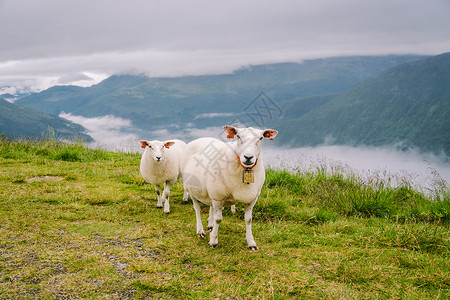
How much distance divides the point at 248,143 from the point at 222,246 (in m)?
1.96

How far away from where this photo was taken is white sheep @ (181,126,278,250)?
5.20 m

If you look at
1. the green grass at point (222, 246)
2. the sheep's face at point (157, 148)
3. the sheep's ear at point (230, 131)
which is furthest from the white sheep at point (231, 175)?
the sheep's face at point (157, 148)

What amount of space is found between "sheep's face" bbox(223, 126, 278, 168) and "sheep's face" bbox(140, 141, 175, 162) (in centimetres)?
261

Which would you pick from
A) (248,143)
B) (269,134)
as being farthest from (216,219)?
(269,134)

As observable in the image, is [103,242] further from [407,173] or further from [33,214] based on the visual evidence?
[407,173]

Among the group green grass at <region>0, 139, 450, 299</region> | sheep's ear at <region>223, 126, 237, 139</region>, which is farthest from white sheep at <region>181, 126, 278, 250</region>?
green grass at <region>0, 139, 450, 299</region>

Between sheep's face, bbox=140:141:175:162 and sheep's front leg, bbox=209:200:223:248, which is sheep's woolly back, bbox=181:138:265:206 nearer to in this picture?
sheep's front leg, bbox=209:200:223:248

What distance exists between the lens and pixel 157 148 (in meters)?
7.72

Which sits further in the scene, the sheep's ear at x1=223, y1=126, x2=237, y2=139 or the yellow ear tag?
the sheep's ear at x1=223, y1=126, x2=237, y2=139

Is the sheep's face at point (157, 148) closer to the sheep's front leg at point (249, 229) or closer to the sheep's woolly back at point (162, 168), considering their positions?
the sheep's woolly back at point (162, 168)

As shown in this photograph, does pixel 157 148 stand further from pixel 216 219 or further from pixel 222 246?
pixel 222 246

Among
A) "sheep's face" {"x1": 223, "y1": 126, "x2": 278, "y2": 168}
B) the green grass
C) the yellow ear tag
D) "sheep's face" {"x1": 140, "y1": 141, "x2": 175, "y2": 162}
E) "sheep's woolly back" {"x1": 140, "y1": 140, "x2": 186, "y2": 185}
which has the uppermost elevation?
"sheep's face" {"x1": 223, "y1": 126, "x2": 278, "y2": 168}

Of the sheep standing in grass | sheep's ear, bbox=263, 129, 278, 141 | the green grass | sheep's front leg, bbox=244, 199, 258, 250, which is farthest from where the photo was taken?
the sheep standing in grass

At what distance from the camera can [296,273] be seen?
470 cm
